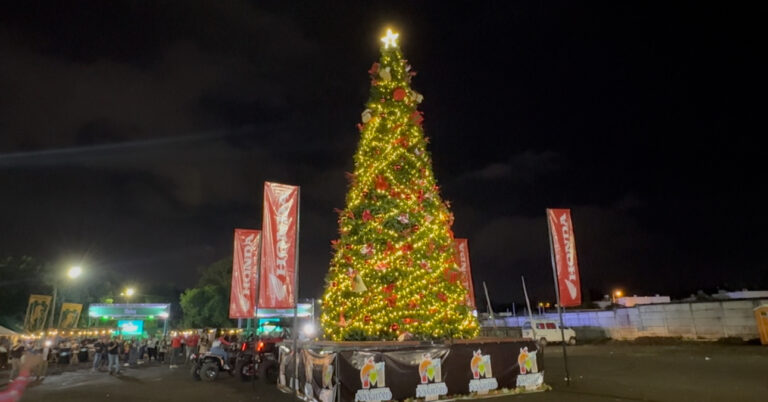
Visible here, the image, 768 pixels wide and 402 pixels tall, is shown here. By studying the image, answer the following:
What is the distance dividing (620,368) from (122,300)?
77924 mm

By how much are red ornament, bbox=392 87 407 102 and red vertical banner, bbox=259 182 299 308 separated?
443cm

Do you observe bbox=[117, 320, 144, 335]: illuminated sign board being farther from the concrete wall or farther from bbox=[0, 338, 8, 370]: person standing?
the concrete wall

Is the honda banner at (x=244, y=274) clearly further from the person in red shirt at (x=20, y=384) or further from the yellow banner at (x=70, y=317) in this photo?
the yellow banner at (x=70, y=317)

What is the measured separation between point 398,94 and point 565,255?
6.86 meters

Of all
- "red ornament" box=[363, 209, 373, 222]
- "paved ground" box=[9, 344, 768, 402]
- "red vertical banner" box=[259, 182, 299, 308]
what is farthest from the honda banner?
→ "red ornament" box=[363, 209, 373, 222]

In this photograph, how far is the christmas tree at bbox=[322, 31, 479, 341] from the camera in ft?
39.5

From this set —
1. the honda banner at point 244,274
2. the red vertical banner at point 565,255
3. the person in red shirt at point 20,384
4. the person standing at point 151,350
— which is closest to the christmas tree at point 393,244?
the red vertical banner at point 565,255

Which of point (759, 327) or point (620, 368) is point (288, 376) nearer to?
point (620, 368)

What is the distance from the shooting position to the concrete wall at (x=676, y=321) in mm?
24141

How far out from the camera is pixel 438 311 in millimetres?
12180

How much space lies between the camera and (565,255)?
12750 mm

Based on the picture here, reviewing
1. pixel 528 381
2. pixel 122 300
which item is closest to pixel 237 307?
pixel 528 381

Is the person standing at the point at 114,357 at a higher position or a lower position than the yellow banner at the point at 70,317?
lower

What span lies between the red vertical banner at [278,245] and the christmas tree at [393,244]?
1.87 metres
